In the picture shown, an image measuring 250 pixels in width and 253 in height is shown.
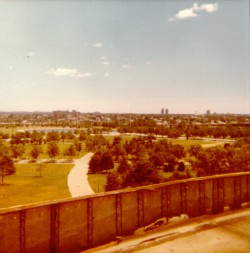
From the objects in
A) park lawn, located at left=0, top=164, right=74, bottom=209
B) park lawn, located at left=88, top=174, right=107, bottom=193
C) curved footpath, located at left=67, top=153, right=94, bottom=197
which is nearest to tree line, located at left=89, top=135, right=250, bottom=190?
park lawn, located at left=88, top=174, right=107, bottom=193

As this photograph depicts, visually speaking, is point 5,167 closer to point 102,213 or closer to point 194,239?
point 102,213

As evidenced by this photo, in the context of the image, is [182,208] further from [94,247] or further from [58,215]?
[58,215]

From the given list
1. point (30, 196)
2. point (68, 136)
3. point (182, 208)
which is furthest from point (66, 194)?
point (68, 136)

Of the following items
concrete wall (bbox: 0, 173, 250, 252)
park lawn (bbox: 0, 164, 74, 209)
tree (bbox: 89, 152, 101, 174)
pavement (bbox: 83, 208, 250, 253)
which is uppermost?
concrete wall (bbox: 0, 173, 250, 252)

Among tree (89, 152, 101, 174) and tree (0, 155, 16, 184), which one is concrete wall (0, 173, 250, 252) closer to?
tree (0, 155, 16, 184)

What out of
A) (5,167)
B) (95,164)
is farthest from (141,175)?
(5,167)
